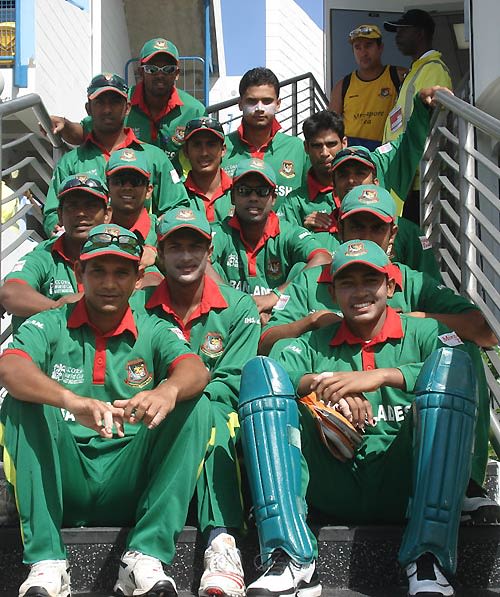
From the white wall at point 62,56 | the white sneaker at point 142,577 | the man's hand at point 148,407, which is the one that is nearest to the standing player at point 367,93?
the man's hand at point 148,407

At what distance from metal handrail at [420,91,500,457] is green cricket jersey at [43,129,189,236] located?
139 centimetres

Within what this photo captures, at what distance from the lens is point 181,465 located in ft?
9.89

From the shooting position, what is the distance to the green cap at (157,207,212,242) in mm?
3936

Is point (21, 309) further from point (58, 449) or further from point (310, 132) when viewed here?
point (310, 132)

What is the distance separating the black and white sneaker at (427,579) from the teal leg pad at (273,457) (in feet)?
0.99

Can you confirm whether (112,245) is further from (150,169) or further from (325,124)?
(325,124)

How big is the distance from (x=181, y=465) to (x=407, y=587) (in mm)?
817

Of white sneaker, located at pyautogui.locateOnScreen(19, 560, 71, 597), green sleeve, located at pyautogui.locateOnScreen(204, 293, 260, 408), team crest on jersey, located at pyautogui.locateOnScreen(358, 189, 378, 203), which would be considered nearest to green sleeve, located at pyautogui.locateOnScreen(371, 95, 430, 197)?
team crest on jersey, located at pyautogui.locateOnScreen(358, 189, 378, 203)

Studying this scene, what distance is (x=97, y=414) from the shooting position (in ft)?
9.44

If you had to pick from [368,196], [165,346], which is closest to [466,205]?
[368,196]

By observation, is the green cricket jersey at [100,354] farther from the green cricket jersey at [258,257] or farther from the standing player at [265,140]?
the standing player at [265,140]

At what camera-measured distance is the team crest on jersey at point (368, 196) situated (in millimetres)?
4105

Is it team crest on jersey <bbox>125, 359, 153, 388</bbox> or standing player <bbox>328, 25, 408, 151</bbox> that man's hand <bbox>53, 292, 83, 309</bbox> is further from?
standing player <bbox>328, 25, 408, 151</bbox>

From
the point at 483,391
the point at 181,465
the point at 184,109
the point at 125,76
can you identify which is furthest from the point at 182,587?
the point at 125,76
